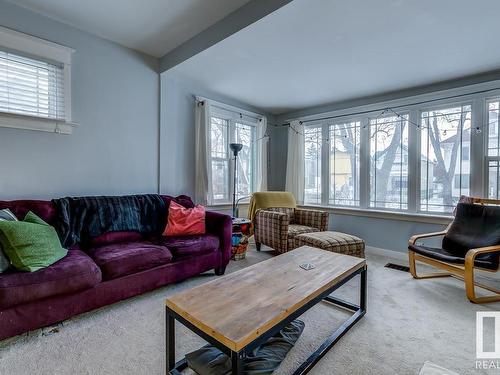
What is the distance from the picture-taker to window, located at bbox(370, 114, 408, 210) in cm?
362

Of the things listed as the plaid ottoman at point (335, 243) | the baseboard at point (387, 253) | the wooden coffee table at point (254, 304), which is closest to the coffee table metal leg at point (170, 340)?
the wooden coffee table at point (254, 304)

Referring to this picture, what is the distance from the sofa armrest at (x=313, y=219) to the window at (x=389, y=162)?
93 cm

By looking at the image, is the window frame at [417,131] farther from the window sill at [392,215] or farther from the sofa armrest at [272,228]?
the sofa armrest at [272,228]

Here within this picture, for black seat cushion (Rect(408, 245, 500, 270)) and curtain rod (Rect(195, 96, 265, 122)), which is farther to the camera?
curtain rod (Rect(195, 96, 265, 122))

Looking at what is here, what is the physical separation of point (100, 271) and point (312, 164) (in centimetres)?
362

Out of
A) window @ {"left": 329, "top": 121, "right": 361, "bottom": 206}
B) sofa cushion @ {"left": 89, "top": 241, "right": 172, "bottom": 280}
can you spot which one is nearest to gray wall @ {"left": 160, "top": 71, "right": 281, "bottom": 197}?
sofa cushion @ {"left": 89, "top": 241, "right": 172, "bottom": 280}

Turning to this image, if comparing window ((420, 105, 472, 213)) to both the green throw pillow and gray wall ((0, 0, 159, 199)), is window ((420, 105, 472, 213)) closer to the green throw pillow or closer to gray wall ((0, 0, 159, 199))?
gray wall ((0, 0, 159, 199))

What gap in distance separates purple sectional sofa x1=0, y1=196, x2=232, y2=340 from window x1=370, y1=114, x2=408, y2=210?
2433 mm

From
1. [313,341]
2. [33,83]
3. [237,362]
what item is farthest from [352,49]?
[33,83]

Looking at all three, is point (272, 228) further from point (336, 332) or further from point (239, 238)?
A: point (336, 332)

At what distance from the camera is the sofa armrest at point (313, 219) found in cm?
353

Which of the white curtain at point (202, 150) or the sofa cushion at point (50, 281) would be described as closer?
the sofa cushion at point (50, 281)

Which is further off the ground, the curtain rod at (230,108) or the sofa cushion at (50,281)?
the curtain rod at (230,108)

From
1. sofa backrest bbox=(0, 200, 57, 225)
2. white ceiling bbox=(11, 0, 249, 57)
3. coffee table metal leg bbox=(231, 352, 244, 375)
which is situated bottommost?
coffee table metal leg bbox=(231, 352, 244, 375)
